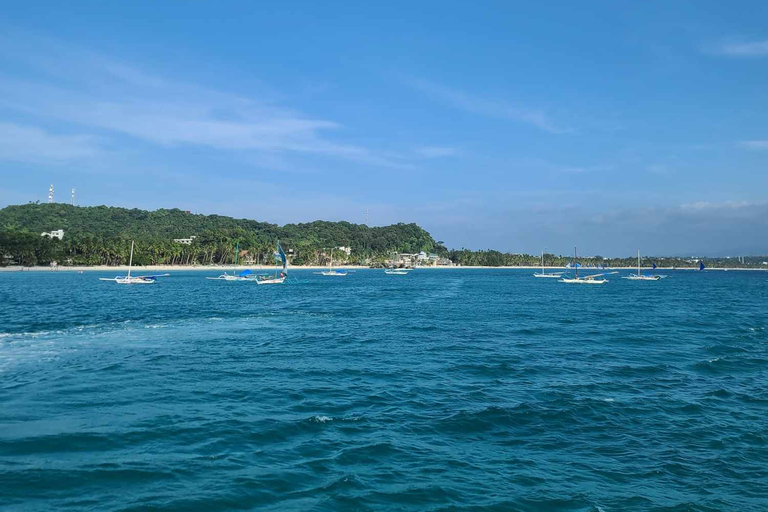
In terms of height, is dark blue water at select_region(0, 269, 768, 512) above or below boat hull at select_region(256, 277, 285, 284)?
below

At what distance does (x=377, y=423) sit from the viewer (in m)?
17.4

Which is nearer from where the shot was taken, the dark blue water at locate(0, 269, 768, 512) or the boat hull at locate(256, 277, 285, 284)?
the dark blue water at locate(0, 269, 768, 512)

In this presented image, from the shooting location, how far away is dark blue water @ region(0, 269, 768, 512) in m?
12.3

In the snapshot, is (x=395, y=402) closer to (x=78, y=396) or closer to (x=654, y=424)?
(x=654, y=424)

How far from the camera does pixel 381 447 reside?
15180mm

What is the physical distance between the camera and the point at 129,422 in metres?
16.9

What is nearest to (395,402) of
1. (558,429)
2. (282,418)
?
(282,418)

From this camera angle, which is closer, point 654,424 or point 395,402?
point 654,424

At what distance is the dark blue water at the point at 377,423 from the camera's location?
12266 mm

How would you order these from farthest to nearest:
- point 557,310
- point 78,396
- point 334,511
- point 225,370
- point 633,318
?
point 557,310, point 633,318, point 225,370, point 78,396, point 334,511

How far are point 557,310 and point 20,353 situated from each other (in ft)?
166

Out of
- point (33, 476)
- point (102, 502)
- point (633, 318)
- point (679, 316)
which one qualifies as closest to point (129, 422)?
point (33, 476)

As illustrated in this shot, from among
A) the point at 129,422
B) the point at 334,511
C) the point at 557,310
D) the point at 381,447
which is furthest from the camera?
the point at 557,310

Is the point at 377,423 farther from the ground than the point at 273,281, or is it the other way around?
the point at 273,281
